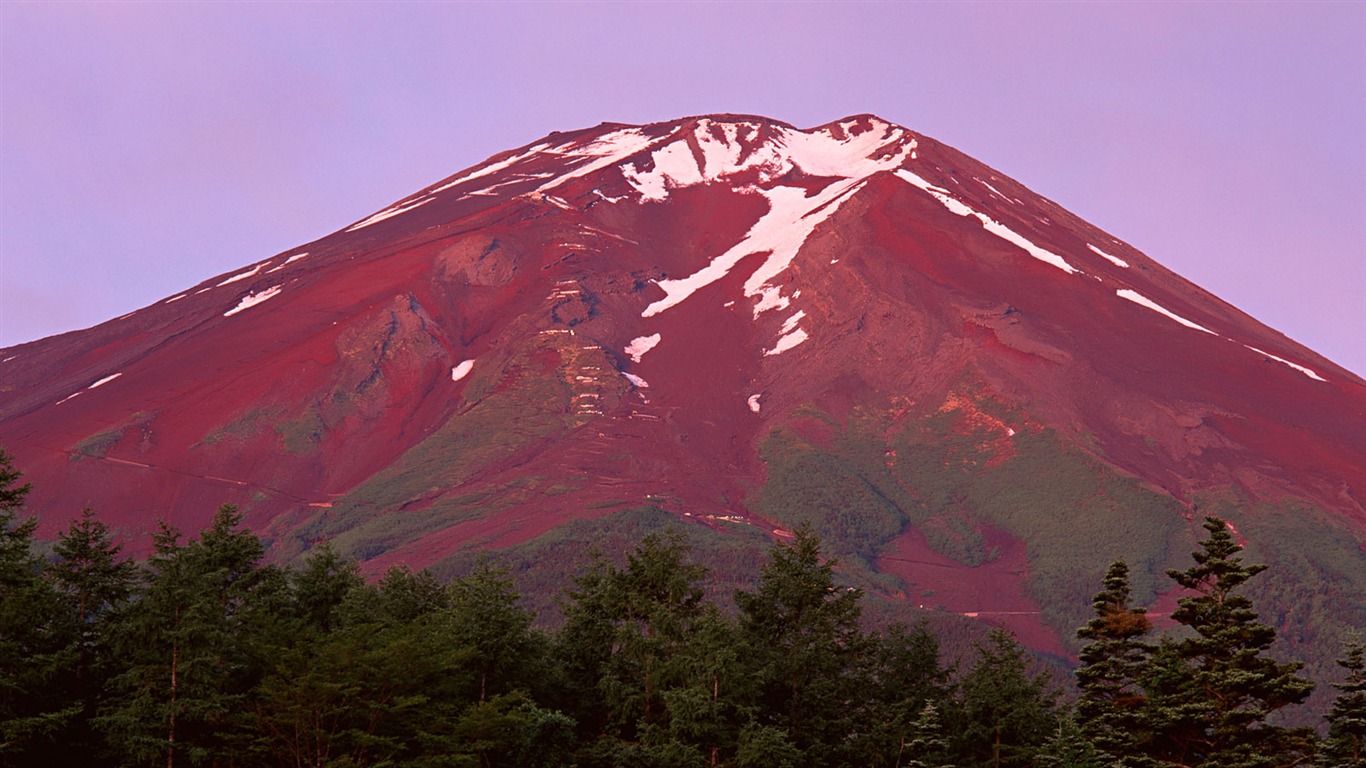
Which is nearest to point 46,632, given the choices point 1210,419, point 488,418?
point 488,418

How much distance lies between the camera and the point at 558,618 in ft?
413

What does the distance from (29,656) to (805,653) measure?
977 inches

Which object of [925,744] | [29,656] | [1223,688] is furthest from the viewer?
[925,744]

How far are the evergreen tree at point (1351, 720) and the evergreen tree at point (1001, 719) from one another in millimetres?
9849

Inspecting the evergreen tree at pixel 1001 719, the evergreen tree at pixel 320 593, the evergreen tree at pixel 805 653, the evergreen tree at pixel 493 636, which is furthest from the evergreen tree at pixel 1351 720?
the evergreen tree at pixel 320 593

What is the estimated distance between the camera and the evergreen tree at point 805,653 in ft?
168

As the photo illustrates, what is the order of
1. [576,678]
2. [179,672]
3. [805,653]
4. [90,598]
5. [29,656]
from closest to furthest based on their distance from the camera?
[179,672]
[29,656]
[90,598]
[805,653]
[576,678]

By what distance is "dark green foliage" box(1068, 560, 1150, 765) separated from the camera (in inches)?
1842

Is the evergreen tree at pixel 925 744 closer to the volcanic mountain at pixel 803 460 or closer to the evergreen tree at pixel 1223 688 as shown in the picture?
the evergreen tree at pixel 1223 688

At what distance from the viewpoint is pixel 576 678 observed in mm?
53469

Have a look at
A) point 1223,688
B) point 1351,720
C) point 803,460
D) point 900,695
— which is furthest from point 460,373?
point 1223,688

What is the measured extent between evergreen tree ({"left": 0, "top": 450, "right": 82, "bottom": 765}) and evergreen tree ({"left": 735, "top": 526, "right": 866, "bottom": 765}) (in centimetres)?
2139

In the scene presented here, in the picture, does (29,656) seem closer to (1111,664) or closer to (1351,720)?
(1111,664)

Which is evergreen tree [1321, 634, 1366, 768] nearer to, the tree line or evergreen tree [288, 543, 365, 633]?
the tree line
